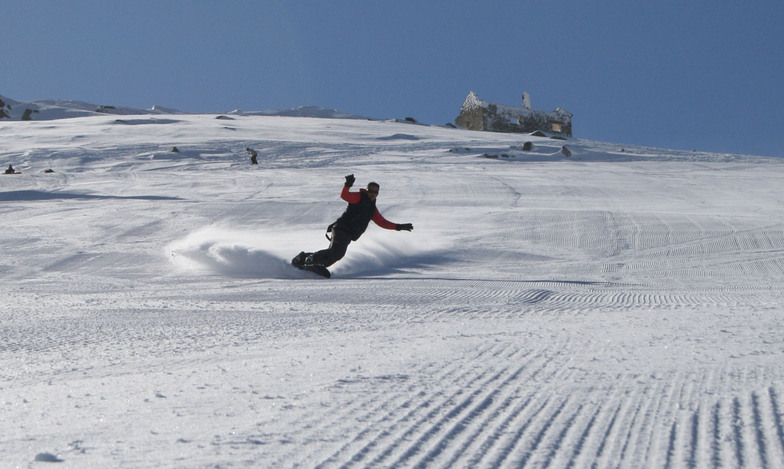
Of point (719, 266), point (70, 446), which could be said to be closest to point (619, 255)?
point (719, 266)

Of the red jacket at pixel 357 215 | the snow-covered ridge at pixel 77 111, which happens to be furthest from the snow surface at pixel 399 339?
the snow-covered ridge at pixel 77 111

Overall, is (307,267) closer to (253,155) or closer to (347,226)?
(347,226)

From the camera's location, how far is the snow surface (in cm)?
207

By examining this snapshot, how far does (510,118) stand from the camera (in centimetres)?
4862

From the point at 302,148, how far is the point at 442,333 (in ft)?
84.0

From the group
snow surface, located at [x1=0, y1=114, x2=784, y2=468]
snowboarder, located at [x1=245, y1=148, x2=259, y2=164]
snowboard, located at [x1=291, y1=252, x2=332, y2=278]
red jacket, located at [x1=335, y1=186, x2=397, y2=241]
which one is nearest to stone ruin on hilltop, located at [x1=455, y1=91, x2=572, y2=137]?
snowboarder, located at [x1=245, y1=148, x2=259, y2=164]

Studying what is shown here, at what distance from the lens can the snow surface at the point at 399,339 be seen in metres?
2.07

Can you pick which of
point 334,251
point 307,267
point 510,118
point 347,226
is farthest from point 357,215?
point 510,118

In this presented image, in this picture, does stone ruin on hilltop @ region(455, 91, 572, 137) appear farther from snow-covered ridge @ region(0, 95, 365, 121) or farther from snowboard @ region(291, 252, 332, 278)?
snowboard @ region(291, 252, 332, 278)

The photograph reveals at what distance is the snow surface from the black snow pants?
15.0 inches

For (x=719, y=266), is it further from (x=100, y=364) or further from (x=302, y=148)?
(x=302, y=148)

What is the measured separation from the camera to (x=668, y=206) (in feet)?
49.1

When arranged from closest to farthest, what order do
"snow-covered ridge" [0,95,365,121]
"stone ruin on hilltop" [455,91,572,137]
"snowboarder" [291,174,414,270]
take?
"snowboarder" [291,174,414,270] → "snow-covered ridge" [0,95,365,121] → "stone ruin on hilltop" [455,91,572,137]

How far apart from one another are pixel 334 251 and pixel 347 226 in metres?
0.38
